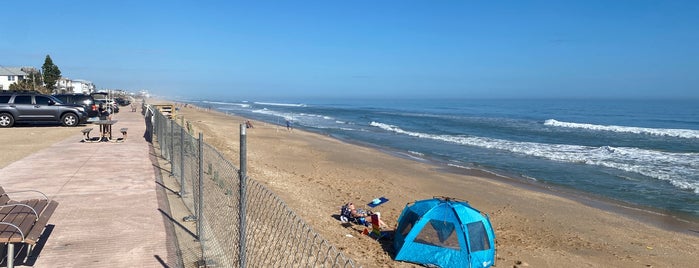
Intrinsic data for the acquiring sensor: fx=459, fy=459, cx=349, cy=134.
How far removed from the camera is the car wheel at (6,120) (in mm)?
19656

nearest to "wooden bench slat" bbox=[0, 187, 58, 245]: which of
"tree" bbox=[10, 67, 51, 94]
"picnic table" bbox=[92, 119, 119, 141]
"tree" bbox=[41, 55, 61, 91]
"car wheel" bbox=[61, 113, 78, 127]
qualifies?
"picnic table" bbox=[92, 119, 119, 141]

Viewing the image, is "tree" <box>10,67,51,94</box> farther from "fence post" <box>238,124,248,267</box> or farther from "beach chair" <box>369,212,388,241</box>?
"fence post" <box>238,124,248,267</box>

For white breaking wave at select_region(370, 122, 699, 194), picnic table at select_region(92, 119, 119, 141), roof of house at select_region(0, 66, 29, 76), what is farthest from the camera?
roof of house at select_region(0, 66, 29, 76)

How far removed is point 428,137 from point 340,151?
1139 cm

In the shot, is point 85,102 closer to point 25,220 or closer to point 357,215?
point 357,215

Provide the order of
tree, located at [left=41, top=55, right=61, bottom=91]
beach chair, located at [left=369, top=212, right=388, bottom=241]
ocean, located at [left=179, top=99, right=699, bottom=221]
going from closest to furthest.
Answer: beach chair, located at [left=369, top=212, right=388, bottom=241] → ocean, located at [left=179, top=99, right=699, bottom=221] → tree, located at [left=41, top=55, right=61, bottom=91]

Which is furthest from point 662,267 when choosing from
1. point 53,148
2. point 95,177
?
point 53,148

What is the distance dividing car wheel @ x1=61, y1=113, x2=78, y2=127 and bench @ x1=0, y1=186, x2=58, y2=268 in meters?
17.8

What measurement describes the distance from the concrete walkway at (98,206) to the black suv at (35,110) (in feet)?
28.8

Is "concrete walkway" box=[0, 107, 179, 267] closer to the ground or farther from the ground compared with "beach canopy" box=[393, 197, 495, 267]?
farther from the ground

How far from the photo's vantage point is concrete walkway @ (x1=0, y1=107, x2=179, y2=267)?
5293mm

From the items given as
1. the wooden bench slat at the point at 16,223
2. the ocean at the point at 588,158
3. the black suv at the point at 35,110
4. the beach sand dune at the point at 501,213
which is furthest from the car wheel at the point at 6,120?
the wooden bench slat at the point at 16,223

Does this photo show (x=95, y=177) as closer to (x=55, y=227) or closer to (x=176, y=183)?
(x=176, y=183)

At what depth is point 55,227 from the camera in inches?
241
